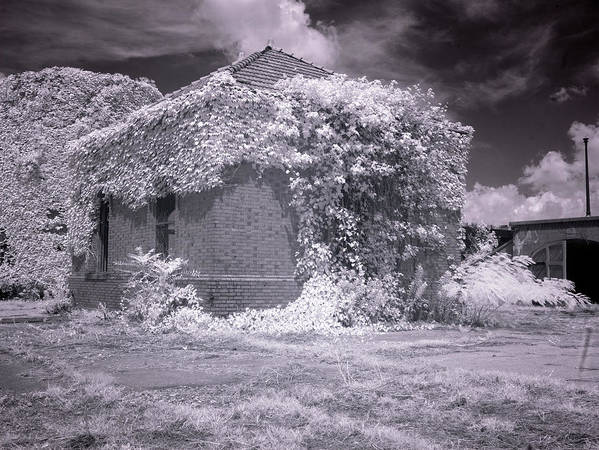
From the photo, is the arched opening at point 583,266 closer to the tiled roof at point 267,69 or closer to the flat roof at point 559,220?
the flat roof at point 559,220

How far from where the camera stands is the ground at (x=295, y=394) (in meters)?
3.62

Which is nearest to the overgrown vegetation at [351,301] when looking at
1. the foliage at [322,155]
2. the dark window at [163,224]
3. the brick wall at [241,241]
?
the brick wall at [241,241]

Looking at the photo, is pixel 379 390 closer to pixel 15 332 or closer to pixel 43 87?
pixel 15 332

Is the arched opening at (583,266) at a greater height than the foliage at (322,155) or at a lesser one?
lesser

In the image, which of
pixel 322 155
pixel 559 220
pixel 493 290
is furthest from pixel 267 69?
pixel 559 220

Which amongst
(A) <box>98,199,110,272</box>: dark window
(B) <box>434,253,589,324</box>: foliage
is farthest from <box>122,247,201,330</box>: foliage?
(B) <box>434,253,589,324</box>: foliage

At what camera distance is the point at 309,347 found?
8070mm

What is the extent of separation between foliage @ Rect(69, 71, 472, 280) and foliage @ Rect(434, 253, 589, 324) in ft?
4.21

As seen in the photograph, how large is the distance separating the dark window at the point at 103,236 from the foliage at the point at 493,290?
8564mm

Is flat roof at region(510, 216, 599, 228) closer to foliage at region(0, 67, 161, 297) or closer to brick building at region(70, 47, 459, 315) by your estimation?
brick building at region(70, 47, 459, 315)

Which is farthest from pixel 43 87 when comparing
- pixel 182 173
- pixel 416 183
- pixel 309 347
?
pixel 309 347

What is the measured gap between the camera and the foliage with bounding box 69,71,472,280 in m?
11.0

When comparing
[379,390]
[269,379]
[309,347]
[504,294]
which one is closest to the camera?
[379,390]

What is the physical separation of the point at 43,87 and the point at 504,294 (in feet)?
50.8
